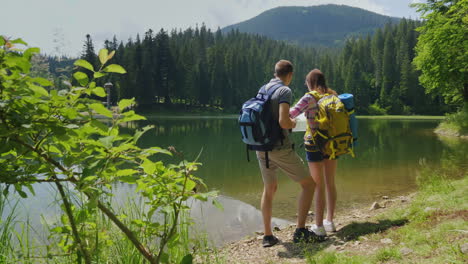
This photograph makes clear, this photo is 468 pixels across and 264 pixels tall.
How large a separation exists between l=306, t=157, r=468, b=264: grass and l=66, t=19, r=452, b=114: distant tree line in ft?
183

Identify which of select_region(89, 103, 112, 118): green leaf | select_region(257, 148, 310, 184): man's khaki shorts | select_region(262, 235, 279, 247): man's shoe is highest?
select_region(89, 103, 112, 118): green leaf

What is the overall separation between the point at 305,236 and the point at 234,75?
257 ft

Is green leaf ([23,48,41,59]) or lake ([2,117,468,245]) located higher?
green leaf ([23,48,41,59])

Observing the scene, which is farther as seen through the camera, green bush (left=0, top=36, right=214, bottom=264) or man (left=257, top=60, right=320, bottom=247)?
man (left=257, top=60, right=320, bottom=247)

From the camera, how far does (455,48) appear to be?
2033 centimetres

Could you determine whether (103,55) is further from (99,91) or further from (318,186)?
(318,186)

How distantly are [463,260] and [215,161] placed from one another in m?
11.3

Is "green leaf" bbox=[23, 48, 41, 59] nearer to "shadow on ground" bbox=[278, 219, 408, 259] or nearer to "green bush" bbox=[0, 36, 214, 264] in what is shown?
"green bush" bbox=[0, 36, 214, 264]

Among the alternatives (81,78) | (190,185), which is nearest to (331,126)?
(190,185)

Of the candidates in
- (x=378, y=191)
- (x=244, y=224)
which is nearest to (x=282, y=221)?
(x=244, y=224)

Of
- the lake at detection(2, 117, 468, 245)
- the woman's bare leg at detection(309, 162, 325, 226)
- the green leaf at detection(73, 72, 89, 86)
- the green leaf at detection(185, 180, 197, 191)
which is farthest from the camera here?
the lake at detection(2, 117, 468, 245)

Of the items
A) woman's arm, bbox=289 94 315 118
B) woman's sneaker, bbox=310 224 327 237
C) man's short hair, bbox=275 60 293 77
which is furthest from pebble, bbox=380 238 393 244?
man's short hair, bbox=275 60 293 77

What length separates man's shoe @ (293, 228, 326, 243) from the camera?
414cm

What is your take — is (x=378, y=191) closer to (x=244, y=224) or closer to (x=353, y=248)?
(x=244, y=224)
